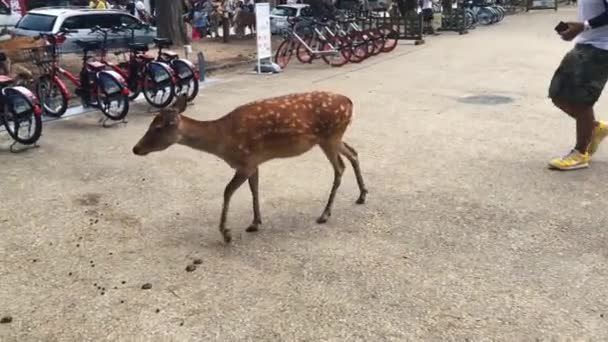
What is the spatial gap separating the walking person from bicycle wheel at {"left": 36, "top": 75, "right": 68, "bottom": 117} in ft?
22.1

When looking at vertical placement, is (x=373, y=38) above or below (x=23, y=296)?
above

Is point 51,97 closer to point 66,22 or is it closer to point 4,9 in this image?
point 66,22

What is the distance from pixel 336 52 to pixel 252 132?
10.7 metres

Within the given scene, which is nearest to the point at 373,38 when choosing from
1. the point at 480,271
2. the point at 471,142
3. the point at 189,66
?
the point at 189,66

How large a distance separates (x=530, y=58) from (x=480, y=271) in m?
13.0

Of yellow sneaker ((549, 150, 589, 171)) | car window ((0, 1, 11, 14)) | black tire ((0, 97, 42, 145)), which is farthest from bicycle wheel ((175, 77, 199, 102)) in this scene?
car window ((0, 1, 11, 14))

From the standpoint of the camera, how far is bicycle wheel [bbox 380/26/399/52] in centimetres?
1769

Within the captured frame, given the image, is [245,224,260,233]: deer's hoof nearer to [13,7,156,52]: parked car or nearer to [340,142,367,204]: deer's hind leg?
[340,142,367,204]: deer's hind leg

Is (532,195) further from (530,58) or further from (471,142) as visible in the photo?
(530,58)

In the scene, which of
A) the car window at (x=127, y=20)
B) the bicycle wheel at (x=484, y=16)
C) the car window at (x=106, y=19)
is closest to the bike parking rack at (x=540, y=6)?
the bicycle wheel at (x=484, y=16)

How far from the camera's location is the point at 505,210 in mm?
5543

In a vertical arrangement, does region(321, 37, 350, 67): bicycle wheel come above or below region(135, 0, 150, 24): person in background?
below

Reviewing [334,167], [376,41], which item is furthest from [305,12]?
[334,167]

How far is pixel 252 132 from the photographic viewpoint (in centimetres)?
483
